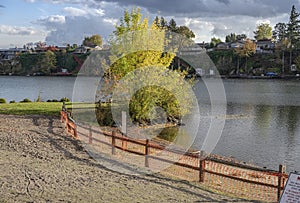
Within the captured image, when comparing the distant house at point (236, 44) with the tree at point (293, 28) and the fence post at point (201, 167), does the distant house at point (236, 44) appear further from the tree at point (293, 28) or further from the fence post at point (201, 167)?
the fence post at point (201, 167)

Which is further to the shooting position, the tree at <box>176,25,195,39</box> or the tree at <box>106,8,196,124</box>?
the tree at <box>176,25,195,39</box>

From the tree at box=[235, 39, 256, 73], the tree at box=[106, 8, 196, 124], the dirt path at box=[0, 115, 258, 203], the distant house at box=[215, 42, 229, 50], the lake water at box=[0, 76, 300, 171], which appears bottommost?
the lake water at box=[0, 76, 300, 171]

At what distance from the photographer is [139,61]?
26516mm

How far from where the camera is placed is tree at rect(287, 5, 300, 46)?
380 feet

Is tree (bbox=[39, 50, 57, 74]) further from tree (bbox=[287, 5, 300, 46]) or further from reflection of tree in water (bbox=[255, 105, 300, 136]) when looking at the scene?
reflection of tree in water (bbox=[255, 105, 300, 136])

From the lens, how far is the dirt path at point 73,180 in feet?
33.4

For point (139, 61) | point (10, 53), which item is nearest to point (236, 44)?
point (10, 53)

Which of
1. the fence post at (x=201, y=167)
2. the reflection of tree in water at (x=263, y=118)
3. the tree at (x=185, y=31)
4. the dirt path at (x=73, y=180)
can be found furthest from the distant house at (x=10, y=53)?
the fence post at (x=201, y=167)

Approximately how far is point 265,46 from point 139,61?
112 metres

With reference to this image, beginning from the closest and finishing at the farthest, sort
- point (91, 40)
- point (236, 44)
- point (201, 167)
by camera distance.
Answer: point (201, 167) < point (236, 44) < point (91, 40)

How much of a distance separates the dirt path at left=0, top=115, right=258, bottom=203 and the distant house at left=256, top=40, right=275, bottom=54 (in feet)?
388

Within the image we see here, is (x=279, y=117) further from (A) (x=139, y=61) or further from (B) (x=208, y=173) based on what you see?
(B) (x=208, y=173)

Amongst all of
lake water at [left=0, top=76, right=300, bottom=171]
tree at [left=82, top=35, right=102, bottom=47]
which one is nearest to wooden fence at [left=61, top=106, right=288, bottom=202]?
lake water at [left=0, top=76, right=300, bottom=171]

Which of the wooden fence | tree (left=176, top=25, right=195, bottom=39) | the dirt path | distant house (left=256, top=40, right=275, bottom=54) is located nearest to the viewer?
the dirt path
